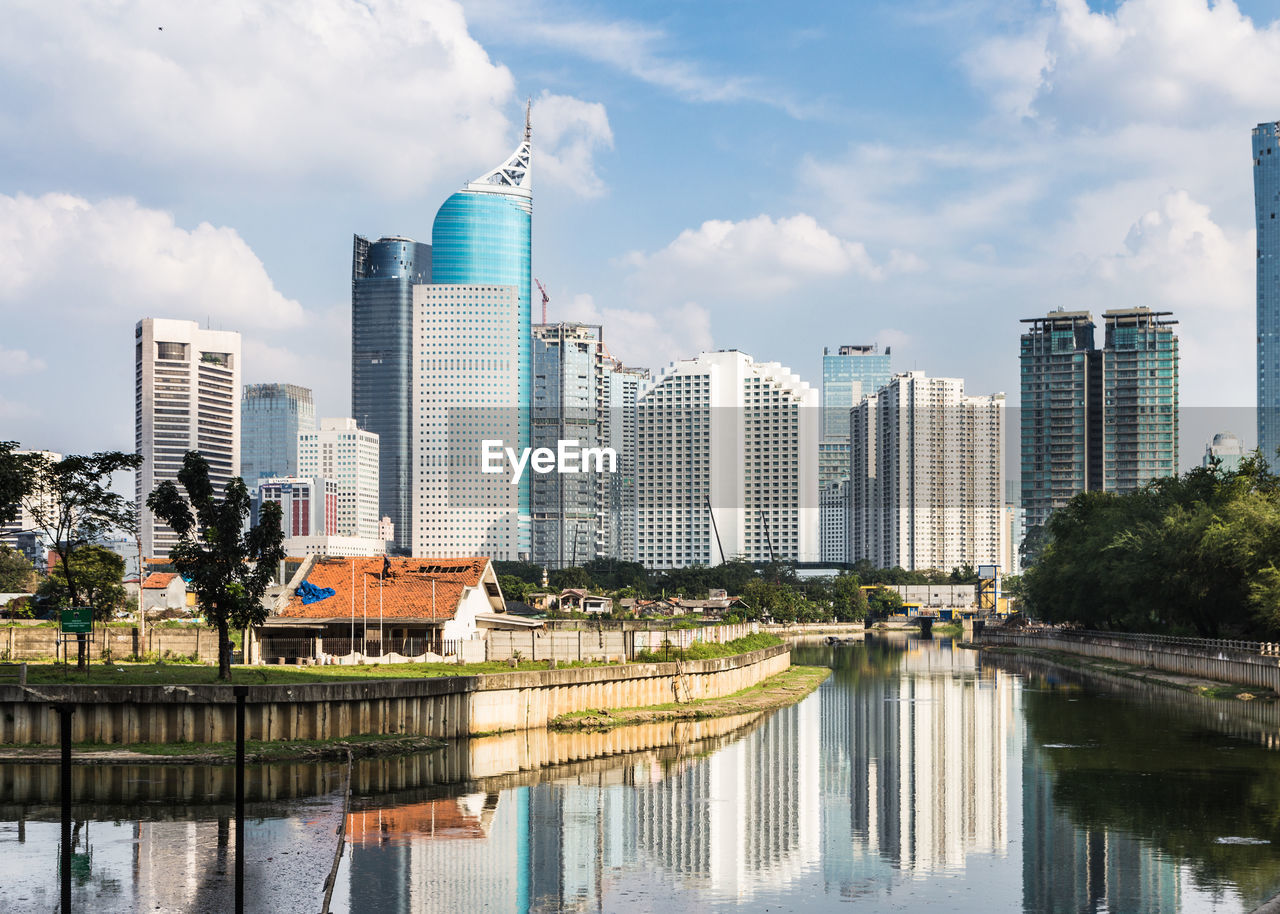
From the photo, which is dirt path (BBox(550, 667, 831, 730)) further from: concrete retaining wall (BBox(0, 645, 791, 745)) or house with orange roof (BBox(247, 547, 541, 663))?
house with orange roof (BBox(247, 547, 541, 663))

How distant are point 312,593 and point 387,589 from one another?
4.30 m

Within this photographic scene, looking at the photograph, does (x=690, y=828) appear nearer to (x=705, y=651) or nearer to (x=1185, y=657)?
(x=705, y=651)

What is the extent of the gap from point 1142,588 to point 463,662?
231 feet

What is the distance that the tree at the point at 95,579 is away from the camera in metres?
89.5

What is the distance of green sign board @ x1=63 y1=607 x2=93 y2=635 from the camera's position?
52.8 meters

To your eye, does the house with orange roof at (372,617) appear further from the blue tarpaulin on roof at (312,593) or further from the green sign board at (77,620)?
the green sign board at (77,620)

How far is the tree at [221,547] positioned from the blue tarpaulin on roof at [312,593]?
1159cm

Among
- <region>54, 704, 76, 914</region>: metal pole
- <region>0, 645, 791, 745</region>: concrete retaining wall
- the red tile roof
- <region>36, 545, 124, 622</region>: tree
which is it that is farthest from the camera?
<region>36, 545, 124, 622</region>: tree

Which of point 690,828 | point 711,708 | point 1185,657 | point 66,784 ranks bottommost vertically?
point 711,708

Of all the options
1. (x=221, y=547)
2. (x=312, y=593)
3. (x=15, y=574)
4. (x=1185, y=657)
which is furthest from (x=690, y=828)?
(x=15, y=574)

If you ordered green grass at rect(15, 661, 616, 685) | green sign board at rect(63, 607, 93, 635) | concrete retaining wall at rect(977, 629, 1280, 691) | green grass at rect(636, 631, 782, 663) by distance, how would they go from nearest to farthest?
green grass at rect(15, 661, 616, 685), green sign board at rect(63, 607, 93, 635), green grass at rect(636, 631, 782, 663), concrete retaining wall at rect(977, 629, 1280, 691)

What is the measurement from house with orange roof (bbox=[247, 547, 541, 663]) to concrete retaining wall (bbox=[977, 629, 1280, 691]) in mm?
46226

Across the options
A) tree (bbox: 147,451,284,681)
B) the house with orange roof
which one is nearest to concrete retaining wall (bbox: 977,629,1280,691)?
the house with orange roof

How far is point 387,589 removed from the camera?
7506 centimetres
